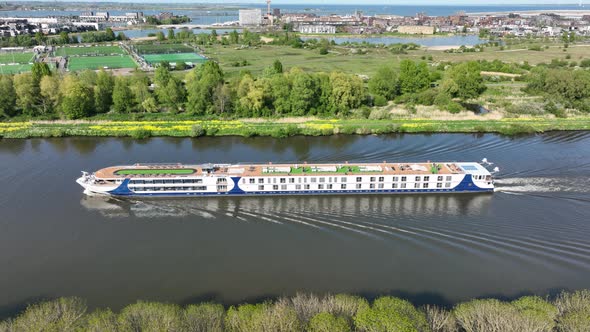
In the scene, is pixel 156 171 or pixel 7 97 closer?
pixel 156 171

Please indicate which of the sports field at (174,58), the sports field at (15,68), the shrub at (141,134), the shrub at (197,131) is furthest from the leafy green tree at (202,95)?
the sports field at (174,58)

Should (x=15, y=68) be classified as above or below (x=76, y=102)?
above

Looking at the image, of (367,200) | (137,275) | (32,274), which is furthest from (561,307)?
(32,274)

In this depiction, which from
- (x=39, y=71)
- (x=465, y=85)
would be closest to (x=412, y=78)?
(x=465, y=85)

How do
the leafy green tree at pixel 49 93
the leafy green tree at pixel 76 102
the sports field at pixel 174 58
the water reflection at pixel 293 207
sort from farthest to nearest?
the sports field at pixel 174 58
the leafy green tree at pixel 49 93
the leafy green tree at pixel 76 102
the water reflection at pixel 293 207

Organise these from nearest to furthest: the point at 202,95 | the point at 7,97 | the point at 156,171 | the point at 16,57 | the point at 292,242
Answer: the point at 292,242, the point at 156,171, the point at 7,97, the point at 202,95, the point at 16,57

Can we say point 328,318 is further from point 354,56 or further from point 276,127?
point 354,56

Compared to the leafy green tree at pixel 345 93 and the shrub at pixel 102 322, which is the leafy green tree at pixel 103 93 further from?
the shrub at pixel 102 322
